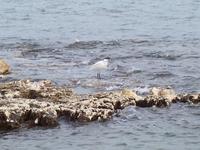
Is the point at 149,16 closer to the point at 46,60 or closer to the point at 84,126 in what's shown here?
the point at 46,60

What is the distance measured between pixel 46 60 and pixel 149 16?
10.2 meters

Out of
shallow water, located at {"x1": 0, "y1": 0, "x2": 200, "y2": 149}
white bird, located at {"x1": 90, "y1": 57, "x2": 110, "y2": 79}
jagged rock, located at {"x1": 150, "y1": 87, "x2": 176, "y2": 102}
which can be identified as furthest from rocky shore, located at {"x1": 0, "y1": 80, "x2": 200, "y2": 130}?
white bird, located at {"x1": 90, "y1": 57, "x2": 110, "y2": 79}

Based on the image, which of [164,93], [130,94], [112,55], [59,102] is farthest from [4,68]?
[164,93]

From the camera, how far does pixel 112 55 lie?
2059cm

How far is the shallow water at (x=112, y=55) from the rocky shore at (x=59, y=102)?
0.87 ft

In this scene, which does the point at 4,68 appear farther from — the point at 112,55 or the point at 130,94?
the point at 130,94

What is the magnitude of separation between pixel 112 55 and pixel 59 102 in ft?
24.0

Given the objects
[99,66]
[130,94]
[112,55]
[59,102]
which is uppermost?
[112,55]

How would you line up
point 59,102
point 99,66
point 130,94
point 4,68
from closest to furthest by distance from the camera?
point 59,102 < point 130,94 < point 4,68 < point 99,66

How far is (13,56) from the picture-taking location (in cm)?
2086

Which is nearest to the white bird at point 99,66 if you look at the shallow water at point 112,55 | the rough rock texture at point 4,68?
the shallow water at point 112,55

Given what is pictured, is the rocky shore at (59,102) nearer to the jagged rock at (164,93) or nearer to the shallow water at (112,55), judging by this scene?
the jagged rock at (164,93)

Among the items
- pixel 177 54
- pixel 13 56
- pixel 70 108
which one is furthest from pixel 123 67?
pixel 70 108

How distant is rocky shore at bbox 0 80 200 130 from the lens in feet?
39.9
